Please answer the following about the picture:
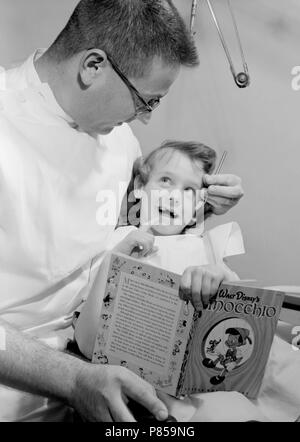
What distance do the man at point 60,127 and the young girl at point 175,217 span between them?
196mm

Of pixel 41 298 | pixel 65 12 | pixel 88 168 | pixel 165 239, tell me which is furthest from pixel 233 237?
pixel 65 12

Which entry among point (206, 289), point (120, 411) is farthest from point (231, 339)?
point (120, 411)

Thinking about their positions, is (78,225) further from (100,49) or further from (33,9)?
(33,9)

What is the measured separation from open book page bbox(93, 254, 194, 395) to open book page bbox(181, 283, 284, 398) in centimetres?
3

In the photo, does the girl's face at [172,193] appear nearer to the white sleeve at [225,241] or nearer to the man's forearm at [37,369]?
the white sleeve at [225,241]

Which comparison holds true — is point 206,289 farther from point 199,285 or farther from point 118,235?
point 118,235

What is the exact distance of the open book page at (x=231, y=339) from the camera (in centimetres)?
87

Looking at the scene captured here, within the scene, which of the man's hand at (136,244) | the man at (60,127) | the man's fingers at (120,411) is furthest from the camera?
the man's hand at (136,244)

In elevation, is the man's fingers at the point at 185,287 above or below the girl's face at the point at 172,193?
below

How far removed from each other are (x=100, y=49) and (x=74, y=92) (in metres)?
0.11

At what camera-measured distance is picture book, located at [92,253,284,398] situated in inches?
34.3

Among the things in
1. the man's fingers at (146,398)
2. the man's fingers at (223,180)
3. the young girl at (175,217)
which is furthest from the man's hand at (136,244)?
the man's fingers at (146,398)

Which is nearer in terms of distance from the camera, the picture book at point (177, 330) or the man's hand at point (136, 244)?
the picture book at point (177, 330)

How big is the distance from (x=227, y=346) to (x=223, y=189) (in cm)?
48
